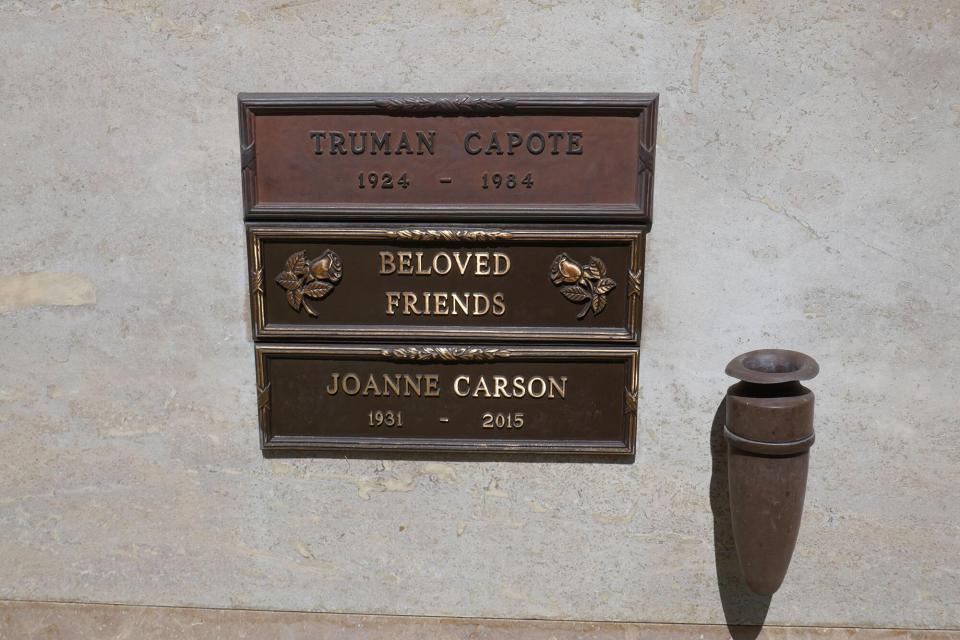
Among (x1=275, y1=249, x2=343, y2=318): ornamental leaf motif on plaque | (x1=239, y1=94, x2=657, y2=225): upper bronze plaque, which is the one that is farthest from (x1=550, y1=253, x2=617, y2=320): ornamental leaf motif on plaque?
(x1=275, y1=249, x2=343, y2=318): ornamental leaf motif on plaque

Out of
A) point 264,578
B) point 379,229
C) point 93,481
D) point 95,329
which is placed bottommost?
point 264,578

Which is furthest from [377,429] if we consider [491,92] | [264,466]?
[491,92]

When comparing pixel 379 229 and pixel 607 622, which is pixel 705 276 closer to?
pixel 379 229

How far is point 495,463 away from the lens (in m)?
2.71

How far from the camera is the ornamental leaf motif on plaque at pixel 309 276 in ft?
8.36

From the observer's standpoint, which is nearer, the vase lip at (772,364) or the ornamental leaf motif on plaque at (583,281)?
the vase lip at (772,364)

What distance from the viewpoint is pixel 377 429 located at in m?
2.68

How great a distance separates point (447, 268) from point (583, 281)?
18.5 inches

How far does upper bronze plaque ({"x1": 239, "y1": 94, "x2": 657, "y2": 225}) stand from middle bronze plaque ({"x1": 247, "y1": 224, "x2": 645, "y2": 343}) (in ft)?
0.22

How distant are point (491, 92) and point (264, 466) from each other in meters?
1.57

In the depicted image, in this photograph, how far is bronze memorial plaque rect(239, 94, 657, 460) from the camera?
96.9 inches

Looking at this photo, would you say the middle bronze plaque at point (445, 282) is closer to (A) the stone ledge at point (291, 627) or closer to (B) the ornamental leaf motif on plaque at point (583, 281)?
(B) the ornamental leaf motif on plaque at point (583, 281)

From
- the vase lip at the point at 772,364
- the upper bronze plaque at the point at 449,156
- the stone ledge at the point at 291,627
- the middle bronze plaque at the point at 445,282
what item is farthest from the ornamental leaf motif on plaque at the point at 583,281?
the stone ledge at the point at 291,627

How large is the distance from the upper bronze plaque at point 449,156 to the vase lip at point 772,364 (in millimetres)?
576
